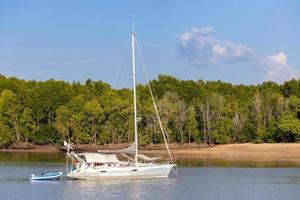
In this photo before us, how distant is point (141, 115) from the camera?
483 feet

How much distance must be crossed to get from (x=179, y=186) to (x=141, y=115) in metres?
83.7

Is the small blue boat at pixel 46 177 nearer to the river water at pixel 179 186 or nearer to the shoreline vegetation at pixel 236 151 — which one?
the river water at pixel 179 186

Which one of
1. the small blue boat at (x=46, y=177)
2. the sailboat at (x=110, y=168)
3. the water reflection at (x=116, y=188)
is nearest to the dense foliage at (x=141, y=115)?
the sailboat at (x=110, y=168)

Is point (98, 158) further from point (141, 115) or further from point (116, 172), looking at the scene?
point (141, 115)

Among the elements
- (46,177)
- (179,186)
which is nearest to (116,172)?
(46,177)

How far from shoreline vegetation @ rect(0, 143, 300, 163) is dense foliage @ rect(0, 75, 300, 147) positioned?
4.46m

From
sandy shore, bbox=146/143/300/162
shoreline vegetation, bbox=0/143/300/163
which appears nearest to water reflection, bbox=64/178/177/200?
shoreline vegetation, bbox=0/143/300/163

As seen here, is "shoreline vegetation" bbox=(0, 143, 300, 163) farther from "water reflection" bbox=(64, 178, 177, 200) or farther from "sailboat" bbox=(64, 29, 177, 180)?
"water reflection" bbox=(64, 178, 177, 200)

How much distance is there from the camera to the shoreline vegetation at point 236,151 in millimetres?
115062

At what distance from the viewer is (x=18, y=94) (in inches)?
6014

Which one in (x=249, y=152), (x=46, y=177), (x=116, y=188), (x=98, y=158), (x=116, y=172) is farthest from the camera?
(x=249, y=152)

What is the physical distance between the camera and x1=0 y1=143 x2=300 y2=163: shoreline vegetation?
115062mm

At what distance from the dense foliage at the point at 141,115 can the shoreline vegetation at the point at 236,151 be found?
14.6 feet

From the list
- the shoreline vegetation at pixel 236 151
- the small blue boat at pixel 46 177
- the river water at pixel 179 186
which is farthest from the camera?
the shoreline vegetation at pixel 236 151
